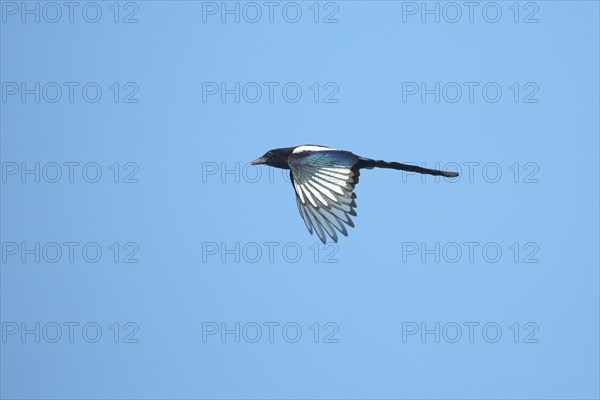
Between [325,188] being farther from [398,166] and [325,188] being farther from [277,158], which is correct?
[277,158]

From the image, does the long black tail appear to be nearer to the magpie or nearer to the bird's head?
the magpie

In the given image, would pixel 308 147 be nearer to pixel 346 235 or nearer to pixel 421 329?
pixel 346 235

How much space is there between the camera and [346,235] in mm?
23984

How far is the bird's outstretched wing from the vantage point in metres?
24.2

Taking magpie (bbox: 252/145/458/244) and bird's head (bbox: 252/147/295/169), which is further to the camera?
bird's head (bbox: 252/147/295/169)

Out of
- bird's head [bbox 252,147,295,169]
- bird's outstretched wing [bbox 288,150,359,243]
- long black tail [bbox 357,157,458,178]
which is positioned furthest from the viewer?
bird's head [bbox 252,147,295,169]

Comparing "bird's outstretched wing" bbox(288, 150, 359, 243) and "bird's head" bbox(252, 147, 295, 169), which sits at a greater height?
"bird's head" bbox(252, 147, 295, 169)

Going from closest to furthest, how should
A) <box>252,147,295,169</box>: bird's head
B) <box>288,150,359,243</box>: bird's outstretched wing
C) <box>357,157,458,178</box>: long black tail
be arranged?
<box>288,150,359,243</box>: bird's outstretched wing, <box>357,157,458,178</box>: long black tail, <box>252,147,295,169</box>: bird's head

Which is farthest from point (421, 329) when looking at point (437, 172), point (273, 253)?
point (437, 172)

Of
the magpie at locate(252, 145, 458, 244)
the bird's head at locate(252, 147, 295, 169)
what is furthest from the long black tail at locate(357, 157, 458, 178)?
the bird's head at locate(252, 147, 295, 169)

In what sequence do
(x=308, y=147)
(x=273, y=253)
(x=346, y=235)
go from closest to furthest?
(x=346, y=235) < (x=308, y=147) < (x=273, y=253)

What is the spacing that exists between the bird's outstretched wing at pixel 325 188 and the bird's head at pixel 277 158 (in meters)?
0.96

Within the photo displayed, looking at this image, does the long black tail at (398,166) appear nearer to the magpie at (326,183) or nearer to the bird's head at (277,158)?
the magpie at (326,183)

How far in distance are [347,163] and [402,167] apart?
122cm
